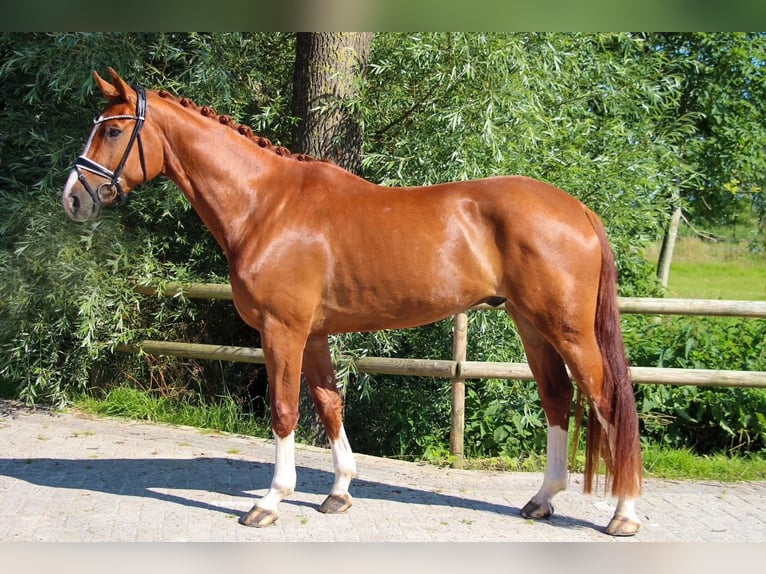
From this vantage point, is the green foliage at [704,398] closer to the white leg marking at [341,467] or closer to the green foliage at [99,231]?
the white leg marking at [341,467]

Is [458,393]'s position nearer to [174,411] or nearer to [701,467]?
[701,467]

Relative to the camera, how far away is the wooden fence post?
5.68 m

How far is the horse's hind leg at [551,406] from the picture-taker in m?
4.42

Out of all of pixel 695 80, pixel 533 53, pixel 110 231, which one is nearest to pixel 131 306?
pixel 110 231

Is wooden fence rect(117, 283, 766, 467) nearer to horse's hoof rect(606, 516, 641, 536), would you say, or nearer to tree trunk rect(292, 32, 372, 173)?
horse's hoof rect(606, 516, 641, 536)

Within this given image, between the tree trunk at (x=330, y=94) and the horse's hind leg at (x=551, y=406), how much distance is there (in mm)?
2421

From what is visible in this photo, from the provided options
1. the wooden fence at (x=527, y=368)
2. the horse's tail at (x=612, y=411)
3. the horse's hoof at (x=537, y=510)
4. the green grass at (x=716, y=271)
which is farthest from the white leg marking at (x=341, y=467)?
the green grass at (x=716, y=271)

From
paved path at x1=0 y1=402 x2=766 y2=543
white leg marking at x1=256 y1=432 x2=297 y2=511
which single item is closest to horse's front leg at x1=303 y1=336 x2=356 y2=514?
paved path at x1=0 y1=402 x2=766 y2=543

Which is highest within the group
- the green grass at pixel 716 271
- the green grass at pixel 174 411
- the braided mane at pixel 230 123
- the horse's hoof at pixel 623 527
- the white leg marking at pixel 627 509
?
the braided mane at pixel 230 123

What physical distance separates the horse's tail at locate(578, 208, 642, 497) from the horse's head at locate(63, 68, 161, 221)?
8.29 ft

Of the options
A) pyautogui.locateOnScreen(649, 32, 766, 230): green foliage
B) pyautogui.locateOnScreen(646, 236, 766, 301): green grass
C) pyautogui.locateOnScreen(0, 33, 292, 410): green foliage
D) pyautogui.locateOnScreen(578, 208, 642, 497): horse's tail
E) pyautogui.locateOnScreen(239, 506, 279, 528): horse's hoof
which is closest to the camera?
pyautogui.locateOnScreen(578, 208, 642, 497): horse's tail

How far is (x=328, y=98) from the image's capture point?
6.09 metres

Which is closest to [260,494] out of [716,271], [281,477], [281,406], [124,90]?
[281,477]

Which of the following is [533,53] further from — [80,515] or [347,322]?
[80,515]
